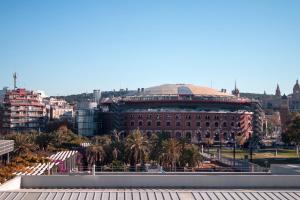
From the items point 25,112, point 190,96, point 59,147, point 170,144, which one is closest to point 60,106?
point 25,112

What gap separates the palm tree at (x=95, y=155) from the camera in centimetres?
6784

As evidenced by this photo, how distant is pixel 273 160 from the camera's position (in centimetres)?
8356

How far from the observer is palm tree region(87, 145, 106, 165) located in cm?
6784

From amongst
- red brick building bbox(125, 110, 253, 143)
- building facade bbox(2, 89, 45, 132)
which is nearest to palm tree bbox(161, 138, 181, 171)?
red brick building bbox(125, 110, 253, 143)

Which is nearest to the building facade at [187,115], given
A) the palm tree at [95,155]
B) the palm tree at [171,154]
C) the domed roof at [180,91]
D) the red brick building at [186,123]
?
the red brick building at [186,123]

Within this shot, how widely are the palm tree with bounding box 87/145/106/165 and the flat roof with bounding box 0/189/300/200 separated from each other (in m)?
41.5

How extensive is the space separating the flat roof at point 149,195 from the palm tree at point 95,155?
136ft

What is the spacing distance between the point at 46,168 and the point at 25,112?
9384 cm

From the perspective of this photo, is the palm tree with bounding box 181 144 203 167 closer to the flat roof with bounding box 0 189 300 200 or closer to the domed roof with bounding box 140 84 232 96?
the flat roof with bounding box 0 189 300 200

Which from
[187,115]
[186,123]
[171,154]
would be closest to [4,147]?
[171,154]

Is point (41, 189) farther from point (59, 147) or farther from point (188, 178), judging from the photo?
point (59, 147)

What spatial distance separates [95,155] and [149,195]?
42.9 metres

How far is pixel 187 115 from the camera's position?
132 m

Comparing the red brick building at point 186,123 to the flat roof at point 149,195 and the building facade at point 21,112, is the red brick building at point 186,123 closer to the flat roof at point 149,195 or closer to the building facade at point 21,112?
the building facade at point 21,112
